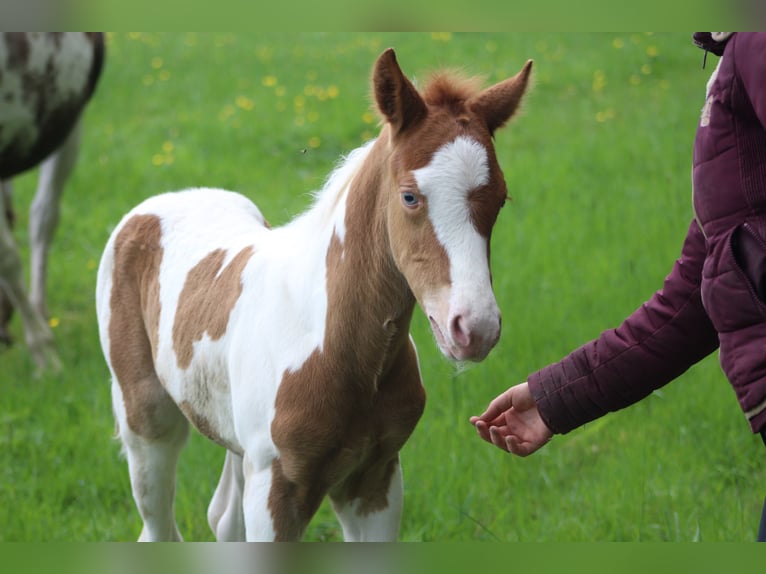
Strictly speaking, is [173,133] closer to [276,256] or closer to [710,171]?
[276,256]

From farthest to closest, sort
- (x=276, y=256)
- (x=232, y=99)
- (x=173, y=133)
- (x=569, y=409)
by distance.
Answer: (x=232, y=99) < (x=173, y=133) < (x=276, y=256) < (x=569, y=409)

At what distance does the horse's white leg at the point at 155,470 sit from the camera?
349 centimetres

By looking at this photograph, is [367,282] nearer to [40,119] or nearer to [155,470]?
[155,470]

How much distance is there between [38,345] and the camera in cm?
568

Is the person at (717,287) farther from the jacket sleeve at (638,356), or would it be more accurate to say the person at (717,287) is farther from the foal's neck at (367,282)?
the foal's neck at (367,282)

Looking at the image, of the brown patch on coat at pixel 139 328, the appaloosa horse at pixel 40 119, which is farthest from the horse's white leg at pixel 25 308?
the brown patch on coat at pixel 139 328

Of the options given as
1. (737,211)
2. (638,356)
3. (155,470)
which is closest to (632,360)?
(638,356)

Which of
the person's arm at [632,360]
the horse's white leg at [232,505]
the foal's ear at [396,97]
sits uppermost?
the foal's ear at [396,97]

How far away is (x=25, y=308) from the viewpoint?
5.71 m

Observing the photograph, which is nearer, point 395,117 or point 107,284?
point 395,117

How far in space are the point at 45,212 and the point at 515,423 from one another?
442 cm
